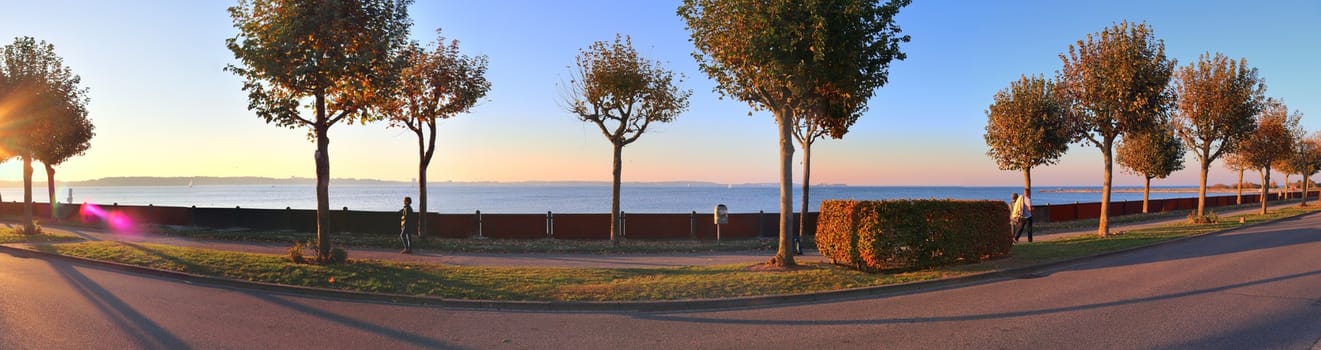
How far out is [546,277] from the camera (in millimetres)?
11688

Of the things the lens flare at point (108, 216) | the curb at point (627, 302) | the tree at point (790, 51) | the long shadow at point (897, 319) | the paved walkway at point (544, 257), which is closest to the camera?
the long shadow at point (897, 319)

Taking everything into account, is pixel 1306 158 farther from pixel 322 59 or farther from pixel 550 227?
pixel 322 59

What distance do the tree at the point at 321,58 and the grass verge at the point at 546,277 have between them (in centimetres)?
156

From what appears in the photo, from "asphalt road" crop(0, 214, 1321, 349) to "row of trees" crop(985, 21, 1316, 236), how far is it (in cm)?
991

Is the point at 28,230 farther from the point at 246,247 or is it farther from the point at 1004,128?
the point at 1004,128

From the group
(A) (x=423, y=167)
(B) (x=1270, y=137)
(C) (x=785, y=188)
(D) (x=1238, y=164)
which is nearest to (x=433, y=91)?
(A) (x=423, y=167)

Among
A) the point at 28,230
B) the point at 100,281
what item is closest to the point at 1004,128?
the point at 100,281

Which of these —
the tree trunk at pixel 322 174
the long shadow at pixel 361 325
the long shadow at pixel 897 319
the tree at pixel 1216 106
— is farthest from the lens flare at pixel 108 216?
the tree at pixel 1216 106

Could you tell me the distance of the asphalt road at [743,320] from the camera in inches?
271

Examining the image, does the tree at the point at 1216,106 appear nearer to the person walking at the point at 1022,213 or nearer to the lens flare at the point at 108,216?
the person walking at the point at 1022,213

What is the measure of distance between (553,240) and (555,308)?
12.7 metres

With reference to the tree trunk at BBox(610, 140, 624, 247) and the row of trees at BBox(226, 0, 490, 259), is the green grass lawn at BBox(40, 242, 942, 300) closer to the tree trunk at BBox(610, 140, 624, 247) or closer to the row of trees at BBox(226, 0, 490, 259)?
the row of trees at BBox(226, 0, 490, 259)

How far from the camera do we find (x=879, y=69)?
1267 centimetres

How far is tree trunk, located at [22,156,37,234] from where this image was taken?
20.0 m
